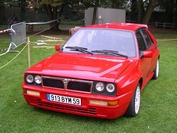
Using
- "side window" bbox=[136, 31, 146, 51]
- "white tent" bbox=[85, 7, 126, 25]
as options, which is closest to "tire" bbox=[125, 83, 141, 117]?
"side window" bbox=[136, 31, 146, 51]

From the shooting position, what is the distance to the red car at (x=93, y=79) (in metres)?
3.71

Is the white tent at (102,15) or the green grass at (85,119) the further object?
the white tent at (102,15)

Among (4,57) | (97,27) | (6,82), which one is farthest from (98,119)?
(4,57)

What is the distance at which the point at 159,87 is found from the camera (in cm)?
605

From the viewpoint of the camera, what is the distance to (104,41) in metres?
4.86

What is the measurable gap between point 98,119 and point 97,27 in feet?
6.73

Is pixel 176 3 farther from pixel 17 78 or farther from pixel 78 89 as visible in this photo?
pixel 78 89

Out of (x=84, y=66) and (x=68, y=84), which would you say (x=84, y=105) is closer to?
(x=68, y=84)

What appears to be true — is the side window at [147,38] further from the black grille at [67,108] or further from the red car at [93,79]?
the black grille at [67,108]

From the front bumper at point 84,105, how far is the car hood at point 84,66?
0.26 m

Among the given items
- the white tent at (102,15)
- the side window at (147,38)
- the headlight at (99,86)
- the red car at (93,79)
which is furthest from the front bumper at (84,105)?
the white tent at (102,15)

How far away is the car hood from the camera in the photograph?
150 inches

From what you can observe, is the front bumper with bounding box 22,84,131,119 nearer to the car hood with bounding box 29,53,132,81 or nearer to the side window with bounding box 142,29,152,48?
the car hood with bounding box 29,53,132,81

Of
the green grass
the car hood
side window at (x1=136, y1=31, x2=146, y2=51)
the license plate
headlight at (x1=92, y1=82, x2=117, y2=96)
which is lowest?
the green grass
